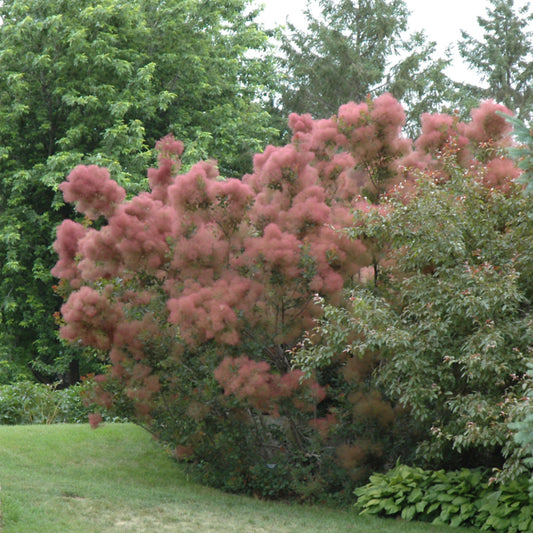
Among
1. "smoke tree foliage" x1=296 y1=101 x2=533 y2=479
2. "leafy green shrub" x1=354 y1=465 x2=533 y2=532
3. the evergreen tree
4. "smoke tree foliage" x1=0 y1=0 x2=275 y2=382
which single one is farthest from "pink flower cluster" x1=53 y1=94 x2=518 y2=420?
the evergreen tree

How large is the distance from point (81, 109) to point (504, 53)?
16805mm

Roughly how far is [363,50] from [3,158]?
45.5 ft

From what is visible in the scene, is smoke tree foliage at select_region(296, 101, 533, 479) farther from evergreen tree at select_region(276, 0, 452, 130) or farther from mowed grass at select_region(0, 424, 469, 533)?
evergreen tree at select_region(276, 0, 452, 130)

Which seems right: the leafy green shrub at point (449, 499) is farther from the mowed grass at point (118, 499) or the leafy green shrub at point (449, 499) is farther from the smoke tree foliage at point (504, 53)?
the smoke tree foliage at point (504, 53)

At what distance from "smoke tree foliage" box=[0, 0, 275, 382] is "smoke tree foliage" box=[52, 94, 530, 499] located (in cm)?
653

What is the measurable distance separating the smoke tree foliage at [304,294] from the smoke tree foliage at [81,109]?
653 cm

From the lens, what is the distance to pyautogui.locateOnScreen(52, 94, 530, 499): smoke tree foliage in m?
8.19

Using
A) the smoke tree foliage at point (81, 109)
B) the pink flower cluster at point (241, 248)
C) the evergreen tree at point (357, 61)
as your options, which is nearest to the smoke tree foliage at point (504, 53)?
the evergreen tree at point (357, 61)

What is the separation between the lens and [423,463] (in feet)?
30.3

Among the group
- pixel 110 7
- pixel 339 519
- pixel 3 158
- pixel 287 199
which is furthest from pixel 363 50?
pixel 339 519

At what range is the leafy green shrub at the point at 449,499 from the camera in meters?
7.66

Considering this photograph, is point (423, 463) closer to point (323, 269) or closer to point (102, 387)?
point (323, 269)


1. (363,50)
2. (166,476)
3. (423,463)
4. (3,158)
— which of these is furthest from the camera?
(363,50)

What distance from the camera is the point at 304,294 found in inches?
364
